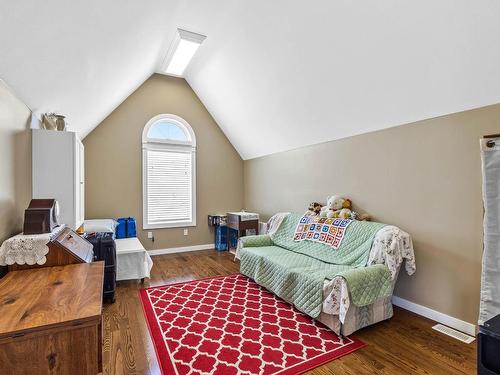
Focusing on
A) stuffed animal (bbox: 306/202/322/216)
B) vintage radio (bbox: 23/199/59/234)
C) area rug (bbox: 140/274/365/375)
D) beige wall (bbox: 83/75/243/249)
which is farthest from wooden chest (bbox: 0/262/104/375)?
beige wall (bbox: 83/75/243/249)

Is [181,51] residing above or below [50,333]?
above

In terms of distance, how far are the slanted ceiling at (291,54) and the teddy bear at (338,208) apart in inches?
34.8

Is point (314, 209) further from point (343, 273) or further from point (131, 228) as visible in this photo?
point (131, 228)

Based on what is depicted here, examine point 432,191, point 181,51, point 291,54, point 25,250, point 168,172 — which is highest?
point 181,51

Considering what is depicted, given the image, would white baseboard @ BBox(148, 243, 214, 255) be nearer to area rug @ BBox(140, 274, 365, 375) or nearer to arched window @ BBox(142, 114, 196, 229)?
arched window @ BBox(142, 114, 196, 229)

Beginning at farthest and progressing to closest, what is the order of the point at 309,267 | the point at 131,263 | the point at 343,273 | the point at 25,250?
1. the point at 131,263
2. the point at 309,267
3. the point at 343,273
4. the point at 25,250

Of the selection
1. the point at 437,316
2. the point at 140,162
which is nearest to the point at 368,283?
the point at 437,316

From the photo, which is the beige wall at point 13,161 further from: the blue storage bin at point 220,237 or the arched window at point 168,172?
the blue storage bin at point 220,237

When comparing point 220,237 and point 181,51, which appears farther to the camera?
point 220,237

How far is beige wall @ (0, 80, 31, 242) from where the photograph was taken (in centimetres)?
186

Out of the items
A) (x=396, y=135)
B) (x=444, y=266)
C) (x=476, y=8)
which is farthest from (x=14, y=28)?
(x=444, y=266)

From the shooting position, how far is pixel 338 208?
3.55 meters

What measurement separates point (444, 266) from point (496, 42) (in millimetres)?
1921

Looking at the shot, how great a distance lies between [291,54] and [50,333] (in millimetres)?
3230
